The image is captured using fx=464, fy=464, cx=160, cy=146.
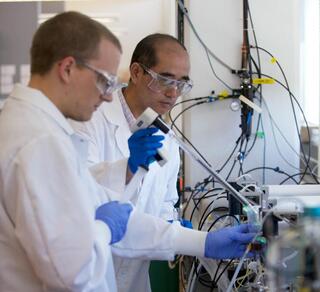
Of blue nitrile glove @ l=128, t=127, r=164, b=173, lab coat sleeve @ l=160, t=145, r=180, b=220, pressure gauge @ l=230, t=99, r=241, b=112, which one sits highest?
blue nitrile glove @ l=128, t=127, r=164, b=173

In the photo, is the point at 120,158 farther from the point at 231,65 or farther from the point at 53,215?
the point at 231,65

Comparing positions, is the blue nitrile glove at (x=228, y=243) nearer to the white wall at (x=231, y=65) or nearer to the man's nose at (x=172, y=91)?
the man's nose at (x=172, y=91)

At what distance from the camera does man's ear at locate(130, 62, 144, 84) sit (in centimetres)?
188

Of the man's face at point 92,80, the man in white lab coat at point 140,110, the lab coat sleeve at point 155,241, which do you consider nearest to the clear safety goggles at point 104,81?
the man's face at point 92,80

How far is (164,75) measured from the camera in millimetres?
1810

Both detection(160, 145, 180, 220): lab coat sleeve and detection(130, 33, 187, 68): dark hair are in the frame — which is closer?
detection(130, 33, 187, 68): dark hair

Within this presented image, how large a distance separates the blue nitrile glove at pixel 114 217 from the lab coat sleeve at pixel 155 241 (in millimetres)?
227

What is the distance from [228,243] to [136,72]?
81cm

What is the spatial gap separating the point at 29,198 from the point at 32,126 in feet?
0.56

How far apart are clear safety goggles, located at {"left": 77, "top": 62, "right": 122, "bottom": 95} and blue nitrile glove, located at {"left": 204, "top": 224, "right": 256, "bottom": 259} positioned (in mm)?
→ 604

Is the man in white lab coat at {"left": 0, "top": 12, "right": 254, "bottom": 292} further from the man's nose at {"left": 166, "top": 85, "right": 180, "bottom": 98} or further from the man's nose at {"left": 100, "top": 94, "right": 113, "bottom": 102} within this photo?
the man's nose at {"left": 166, "top": 85, "right": 180, "bottom": 98}

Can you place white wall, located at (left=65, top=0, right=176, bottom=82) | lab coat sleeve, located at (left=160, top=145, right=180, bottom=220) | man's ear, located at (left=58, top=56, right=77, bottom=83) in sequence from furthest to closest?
white wall, located at (left=65, top=0, right=176, bottom=82) → lab coat sleeve, located at (left=160, top=145, right=180, bottom=220) → man's ear, located at (left=58, top=56, right=77, bottom=83)

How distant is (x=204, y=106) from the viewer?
2762 mm

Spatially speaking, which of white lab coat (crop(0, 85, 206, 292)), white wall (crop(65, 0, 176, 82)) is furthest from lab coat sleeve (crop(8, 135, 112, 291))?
white wall (crop(65, 0, 176, 82))
